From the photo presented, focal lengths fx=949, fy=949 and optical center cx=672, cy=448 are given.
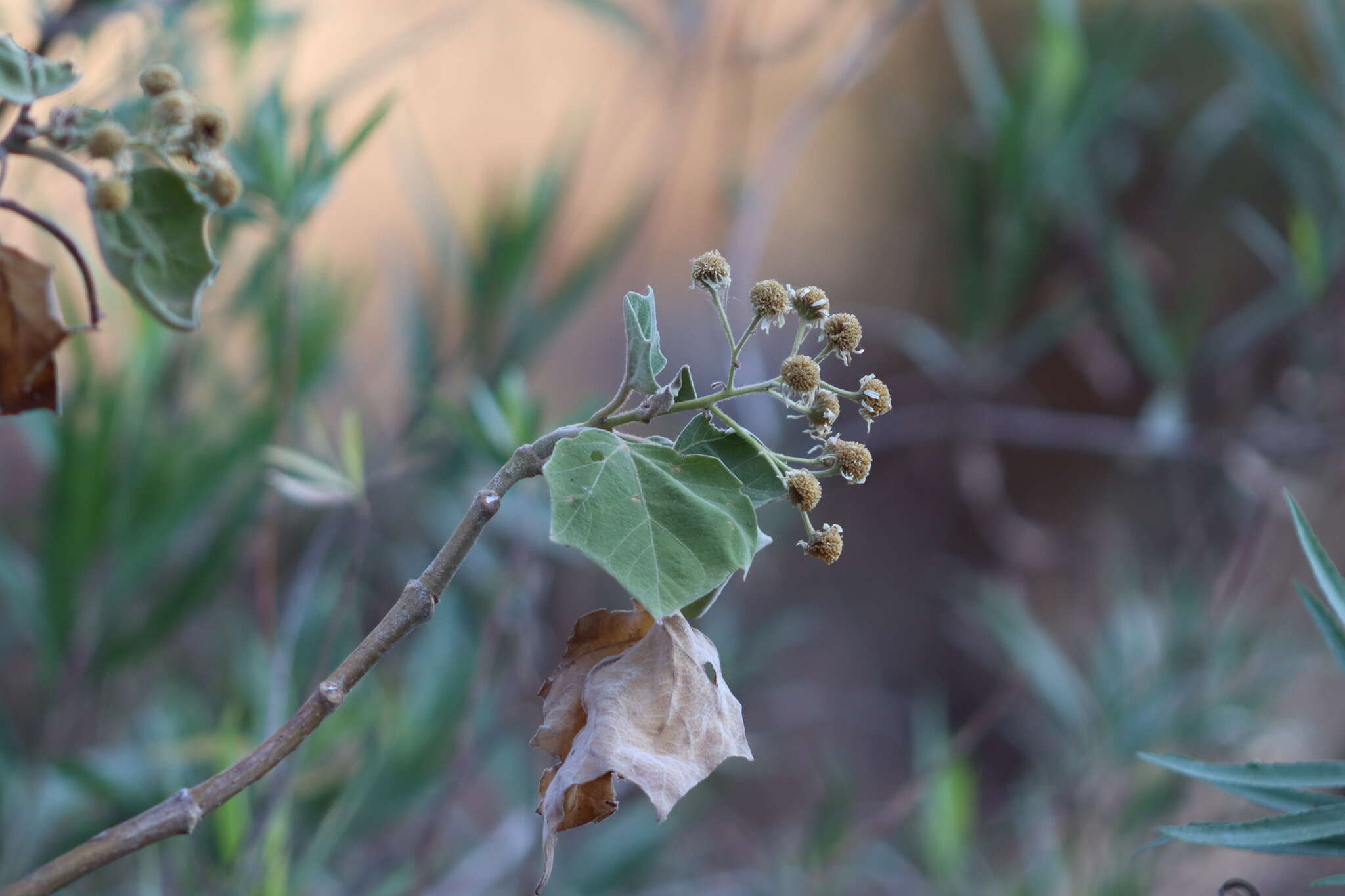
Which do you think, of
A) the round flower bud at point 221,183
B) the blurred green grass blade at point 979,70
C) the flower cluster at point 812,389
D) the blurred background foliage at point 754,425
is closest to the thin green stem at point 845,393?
the flower cluster at point 812,389

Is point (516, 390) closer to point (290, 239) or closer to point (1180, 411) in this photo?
point (290, 239)

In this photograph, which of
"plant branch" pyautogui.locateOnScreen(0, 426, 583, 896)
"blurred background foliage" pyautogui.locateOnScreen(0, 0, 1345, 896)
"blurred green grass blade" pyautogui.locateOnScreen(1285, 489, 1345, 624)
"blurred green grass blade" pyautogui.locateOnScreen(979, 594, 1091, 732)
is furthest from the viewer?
"blurred green grass blade" pyautogui.locateOnScreen(979, 594, 1091, 732)

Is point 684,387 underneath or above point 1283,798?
above

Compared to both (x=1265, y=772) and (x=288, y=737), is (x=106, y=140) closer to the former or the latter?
(x=288, y=737)

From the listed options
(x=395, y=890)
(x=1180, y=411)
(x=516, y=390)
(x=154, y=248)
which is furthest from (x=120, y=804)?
(x=1180, y=411)

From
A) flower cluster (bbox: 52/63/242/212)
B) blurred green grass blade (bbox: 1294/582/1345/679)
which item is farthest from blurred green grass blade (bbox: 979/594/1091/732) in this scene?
flower cluster (bbox: 52/63/242/212)

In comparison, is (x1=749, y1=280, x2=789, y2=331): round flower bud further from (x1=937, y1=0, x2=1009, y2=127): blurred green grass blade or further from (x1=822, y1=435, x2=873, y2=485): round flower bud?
(x1=937, y1=0, x2=1009, y2=127): blurred green grass blade

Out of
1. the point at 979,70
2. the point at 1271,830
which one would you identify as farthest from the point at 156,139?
the point at 979,70
